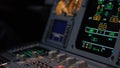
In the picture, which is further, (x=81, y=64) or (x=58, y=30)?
(x=58, y=30)

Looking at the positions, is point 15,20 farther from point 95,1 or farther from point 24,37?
point 95,1

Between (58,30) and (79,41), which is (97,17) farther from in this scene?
(58,30)

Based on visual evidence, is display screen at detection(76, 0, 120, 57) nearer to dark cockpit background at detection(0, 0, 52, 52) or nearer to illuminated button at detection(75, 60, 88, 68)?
illuminated button at detection(75, 60, 88, 68)

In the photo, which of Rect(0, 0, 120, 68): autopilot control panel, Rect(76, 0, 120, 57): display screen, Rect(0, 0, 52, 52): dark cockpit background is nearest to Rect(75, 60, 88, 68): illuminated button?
Rect(0, 0, 120, 68): autopilot control panel

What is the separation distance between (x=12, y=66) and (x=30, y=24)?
3.97 ft

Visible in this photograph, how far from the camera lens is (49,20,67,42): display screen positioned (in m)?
1.51

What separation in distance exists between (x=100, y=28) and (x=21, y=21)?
142cm

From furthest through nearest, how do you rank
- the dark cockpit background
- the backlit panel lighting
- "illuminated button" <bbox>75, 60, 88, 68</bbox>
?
the dark cockpit background < the backlit panel lighting < "illuminated button" <bbox>75, 60, 88, 68</bbox>

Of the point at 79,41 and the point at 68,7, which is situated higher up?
the point at 68,7

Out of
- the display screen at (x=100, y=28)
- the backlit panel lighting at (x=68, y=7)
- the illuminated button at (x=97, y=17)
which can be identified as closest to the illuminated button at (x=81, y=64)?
the display screen at (x=100, y=28)

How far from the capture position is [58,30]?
1560 mm

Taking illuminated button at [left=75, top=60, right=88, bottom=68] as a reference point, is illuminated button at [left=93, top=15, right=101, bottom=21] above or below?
above

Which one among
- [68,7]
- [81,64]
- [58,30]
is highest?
[68,7]

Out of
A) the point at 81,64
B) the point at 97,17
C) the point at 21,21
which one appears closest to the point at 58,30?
the point at 97,17
